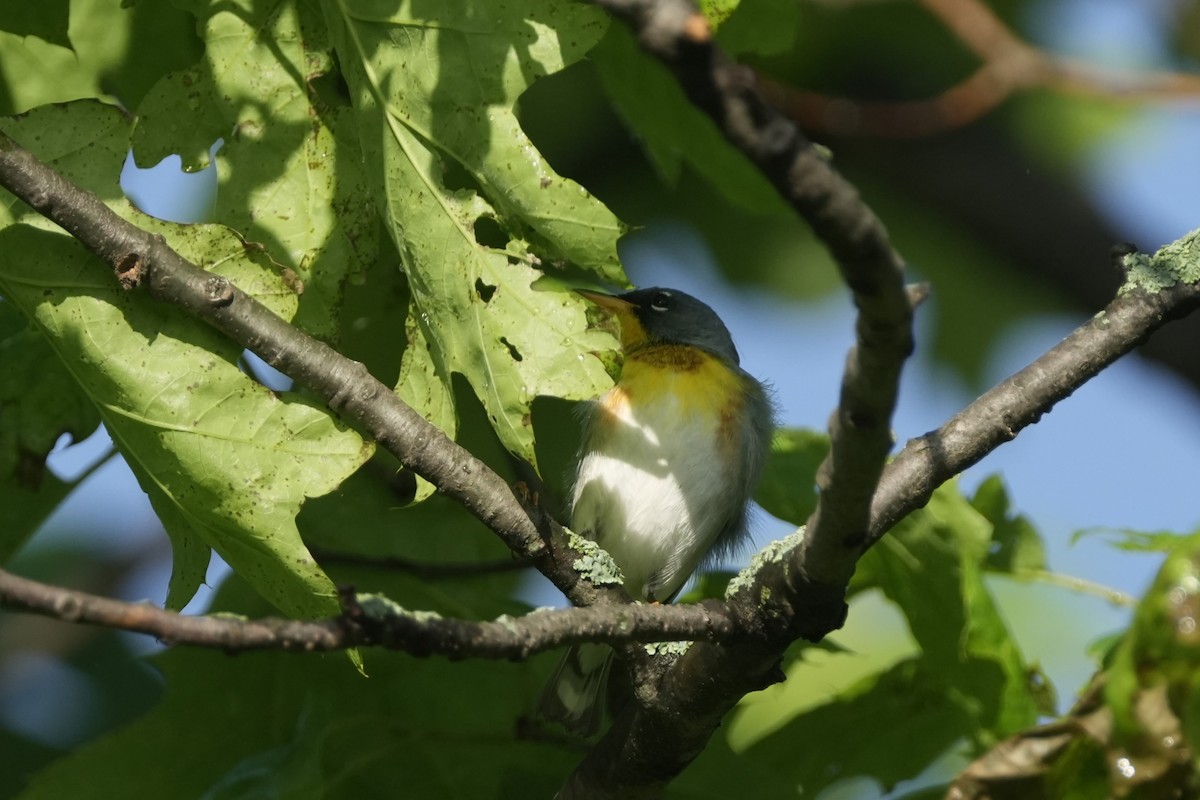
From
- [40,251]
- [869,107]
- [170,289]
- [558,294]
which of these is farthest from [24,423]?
[869,107]

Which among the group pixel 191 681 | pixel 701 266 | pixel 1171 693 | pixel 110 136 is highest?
pixel 701 266

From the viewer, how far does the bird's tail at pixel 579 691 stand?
3865mm

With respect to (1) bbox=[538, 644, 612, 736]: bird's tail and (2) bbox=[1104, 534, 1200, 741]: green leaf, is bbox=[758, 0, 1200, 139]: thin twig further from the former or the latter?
Answer: (2) bbox=[1104, 534, 1200, 741]: green leaf

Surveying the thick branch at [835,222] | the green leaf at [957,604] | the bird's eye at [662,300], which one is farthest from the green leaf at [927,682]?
the bird's eye at [662,300]

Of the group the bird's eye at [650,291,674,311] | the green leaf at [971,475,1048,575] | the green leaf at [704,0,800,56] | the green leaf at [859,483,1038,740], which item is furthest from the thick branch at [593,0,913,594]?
the bird's eye at [650,291,674,311]

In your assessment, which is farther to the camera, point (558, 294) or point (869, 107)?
point (869, 107)

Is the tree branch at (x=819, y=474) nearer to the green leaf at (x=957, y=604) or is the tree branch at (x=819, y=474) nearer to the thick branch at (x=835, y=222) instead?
the thick branch at (x=835, y=222)

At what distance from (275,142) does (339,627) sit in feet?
5.20

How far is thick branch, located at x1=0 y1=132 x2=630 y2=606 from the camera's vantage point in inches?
103

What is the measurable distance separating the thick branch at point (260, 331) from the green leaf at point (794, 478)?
1.36 metres

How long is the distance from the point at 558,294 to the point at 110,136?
1.01m

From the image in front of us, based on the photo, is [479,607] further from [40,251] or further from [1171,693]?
[1171,693]

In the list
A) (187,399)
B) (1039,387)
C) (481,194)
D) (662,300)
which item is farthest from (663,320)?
(187,399)

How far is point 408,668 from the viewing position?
3619mm
